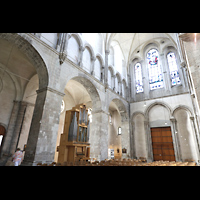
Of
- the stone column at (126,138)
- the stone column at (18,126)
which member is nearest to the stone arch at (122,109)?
the stone column at (126,138)

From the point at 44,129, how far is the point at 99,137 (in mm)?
5224

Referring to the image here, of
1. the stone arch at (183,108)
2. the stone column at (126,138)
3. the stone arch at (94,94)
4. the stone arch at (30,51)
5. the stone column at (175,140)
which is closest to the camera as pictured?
the stone arch at (30,51)

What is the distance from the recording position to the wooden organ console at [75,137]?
29.7 feet

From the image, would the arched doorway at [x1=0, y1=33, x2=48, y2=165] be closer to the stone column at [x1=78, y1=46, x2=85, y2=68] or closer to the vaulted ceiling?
the stone column at [x1=78, y1=46, x2=85, y2=68]

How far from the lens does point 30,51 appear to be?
7.75 meters

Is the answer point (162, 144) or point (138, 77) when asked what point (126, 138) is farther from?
point (138, 77)

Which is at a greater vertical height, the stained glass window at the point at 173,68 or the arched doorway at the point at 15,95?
the stained glass window at the point at 173,68

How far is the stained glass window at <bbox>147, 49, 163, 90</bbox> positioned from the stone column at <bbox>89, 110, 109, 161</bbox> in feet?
26.7

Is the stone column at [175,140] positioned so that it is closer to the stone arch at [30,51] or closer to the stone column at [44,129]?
the stone column at [44,129]

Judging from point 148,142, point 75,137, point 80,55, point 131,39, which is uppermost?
point 131,39

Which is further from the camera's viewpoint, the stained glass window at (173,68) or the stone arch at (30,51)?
the stained glass window at (173,68)

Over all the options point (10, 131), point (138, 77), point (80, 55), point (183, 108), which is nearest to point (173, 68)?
point (138, 77)

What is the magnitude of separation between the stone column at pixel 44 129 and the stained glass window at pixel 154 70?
12577 millimetres
